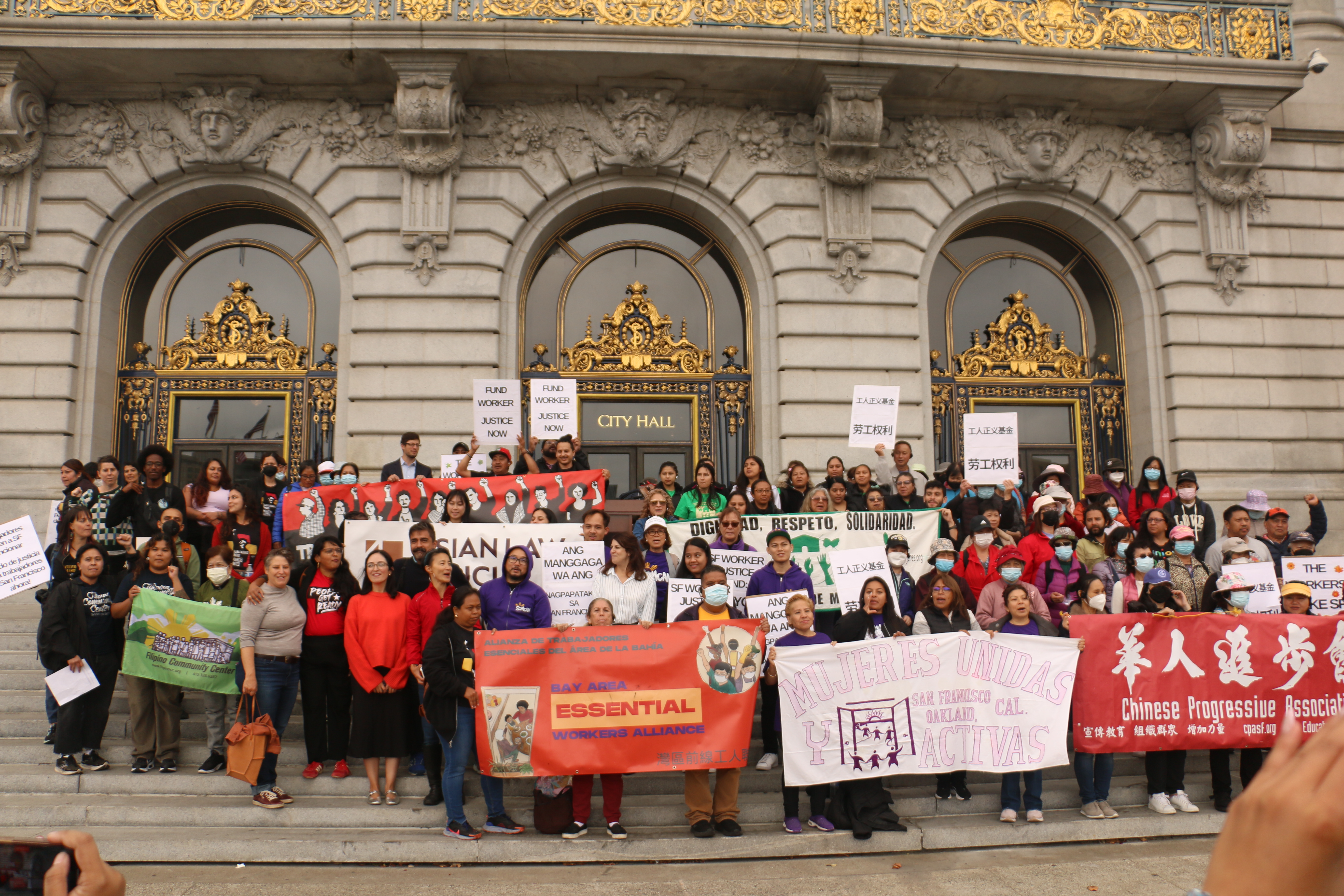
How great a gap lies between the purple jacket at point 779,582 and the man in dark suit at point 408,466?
538 centimetres

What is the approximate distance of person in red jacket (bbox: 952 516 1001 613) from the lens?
9.98 meters

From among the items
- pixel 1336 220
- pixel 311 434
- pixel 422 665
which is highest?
pixel 1336 220

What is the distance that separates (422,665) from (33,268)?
1231 cm

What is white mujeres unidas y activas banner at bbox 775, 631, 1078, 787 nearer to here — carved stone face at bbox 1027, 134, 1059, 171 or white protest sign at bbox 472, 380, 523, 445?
white protest sign at bbox 472, 380, 523, 445

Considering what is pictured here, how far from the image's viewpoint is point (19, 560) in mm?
9938

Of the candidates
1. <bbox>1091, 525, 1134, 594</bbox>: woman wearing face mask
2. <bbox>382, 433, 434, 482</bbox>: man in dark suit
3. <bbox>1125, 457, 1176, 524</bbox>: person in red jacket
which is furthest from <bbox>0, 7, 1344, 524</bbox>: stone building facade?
<bbox>1091, 525, 1134, 594</bbox>: woman wearing face mask

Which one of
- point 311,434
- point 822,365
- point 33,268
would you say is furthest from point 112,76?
point 822,365

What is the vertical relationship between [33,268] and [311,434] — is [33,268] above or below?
above

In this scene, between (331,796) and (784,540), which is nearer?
(331,796)

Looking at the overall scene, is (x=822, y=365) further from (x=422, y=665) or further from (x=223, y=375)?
(x=223, y=375)

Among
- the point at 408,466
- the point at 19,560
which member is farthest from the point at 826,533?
the point at 19,560

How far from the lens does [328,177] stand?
1590 centimetres

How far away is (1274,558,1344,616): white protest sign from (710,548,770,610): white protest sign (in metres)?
6.19

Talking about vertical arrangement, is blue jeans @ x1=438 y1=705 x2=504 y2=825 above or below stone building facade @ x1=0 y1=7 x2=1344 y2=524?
below
